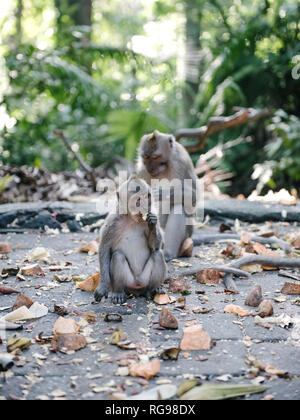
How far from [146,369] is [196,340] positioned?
1.25ft

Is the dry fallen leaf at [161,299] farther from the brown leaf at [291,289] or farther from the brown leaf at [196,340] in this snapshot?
the brown leaf at [291,289]

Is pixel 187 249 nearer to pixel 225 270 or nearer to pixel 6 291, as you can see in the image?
pixel 225 270

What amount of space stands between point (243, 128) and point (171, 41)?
2.24 metres

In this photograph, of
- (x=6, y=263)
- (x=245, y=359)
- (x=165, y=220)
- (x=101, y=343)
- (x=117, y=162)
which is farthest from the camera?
(x=117, y=162)

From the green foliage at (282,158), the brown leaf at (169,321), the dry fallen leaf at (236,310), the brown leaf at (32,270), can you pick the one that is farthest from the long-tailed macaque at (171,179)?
the green foliage at (282,158)

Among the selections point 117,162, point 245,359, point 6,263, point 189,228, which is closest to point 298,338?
point 245,359

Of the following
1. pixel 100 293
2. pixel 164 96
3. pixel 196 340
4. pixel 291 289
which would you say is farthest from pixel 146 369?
pixel 164 96

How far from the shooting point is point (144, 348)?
2.47 meters

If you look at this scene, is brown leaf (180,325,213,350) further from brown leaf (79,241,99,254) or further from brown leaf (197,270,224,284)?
brown leaf (79,241,99,254)

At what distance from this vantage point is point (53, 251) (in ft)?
15.0

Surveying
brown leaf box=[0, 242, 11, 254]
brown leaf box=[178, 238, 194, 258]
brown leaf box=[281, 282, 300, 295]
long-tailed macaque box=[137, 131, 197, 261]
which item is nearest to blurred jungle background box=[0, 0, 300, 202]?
brown leaf box=[0, 242, 11, 254]

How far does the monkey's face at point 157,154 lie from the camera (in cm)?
448

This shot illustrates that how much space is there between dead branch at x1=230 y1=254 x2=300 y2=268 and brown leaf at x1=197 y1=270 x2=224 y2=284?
0.70 feet

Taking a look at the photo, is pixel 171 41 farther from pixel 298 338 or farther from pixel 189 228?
pixel 298 338
